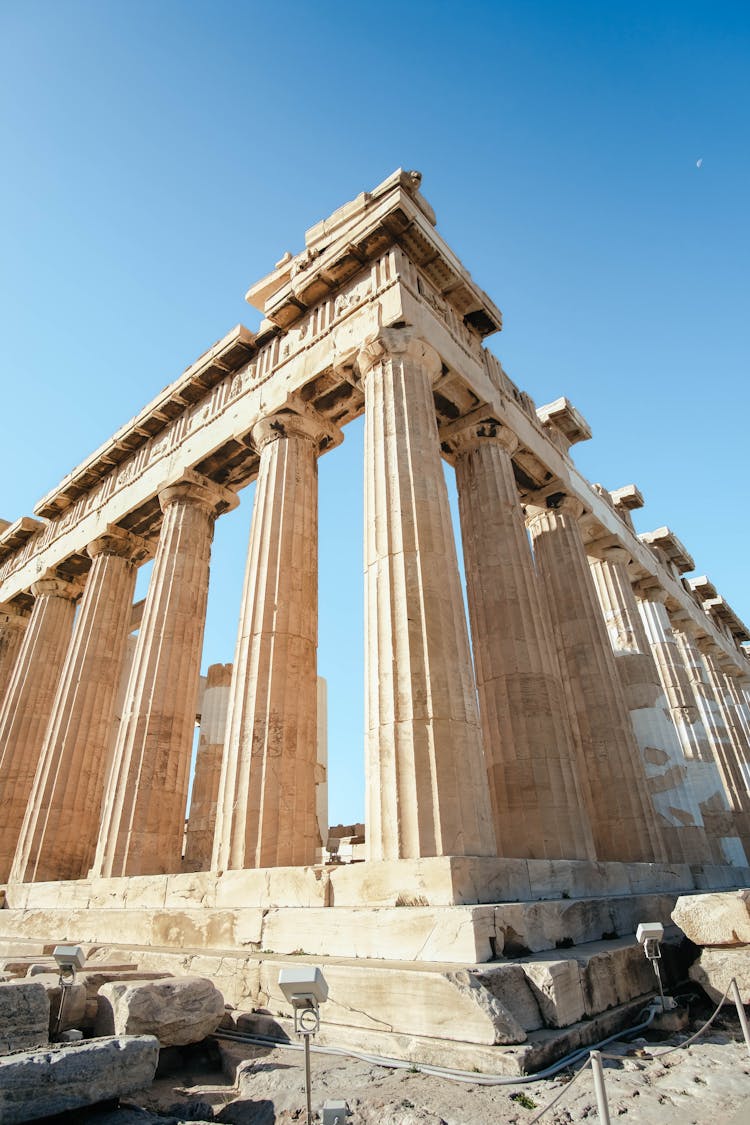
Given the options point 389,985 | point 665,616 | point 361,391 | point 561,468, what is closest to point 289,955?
point 389,985

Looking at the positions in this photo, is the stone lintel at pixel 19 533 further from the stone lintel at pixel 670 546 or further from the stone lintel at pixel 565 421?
the stone lintel at pixel 670 546

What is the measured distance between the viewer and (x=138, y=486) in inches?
728

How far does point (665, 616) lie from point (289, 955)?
66.4ft

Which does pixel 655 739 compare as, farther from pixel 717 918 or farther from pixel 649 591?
pixel 717 918

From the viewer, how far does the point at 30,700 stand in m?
19.6

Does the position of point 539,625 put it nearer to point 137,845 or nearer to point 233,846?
point 233,846

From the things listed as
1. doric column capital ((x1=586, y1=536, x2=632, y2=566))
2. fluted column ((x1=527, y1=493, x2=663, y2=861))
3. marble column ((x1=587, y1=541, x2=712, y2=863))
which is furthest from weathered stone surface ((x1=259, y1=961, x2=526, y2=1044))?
doric column capital ((x1=586, y1=536, x2=632, y2=566))

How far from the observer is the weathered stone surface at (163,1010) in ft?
17.6

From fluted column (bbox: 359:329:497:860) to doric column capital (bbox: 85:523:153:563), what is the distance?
1078 centimetres

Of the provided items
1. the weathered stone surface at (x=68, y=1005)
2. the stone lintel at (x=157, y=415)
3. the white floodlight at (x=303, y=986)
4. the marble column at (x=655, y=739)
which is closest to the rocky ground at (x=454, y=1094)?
the white floodlight at (x=303, y=986)

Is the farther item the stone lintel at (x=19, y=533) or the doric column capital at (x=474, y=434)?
the stone lintel at (x=19, y=533)

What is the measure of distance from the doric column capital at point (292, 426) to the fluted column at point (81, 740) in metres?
7.19

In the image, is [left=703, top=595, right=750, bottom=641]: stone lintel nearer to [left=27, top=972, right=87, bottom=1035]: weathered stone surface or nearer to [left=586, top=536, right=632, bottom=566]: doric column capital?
[left=586, top=536, right=632, bottom=566]: doric column capital

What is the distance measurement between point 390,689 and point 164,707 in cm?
737
